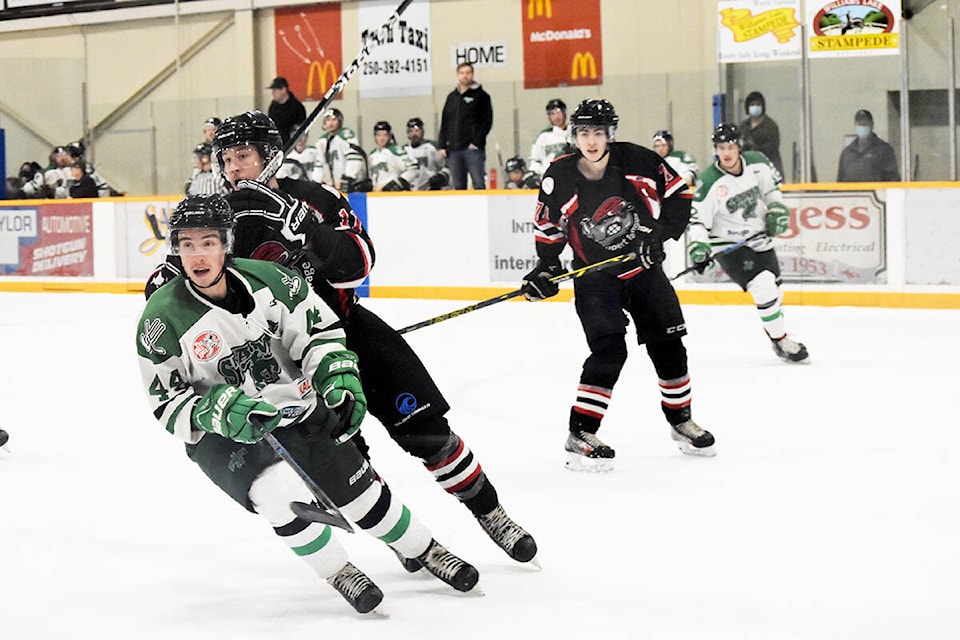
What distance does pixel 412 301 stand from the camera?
9586mm

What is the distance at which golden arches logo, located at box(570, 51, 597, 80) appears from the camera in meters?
11.6

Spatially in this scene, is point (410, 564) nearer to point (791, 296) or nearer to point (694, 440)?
point (694, 440)

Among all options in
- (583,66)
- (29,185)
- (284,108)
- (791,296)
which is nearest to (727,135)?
Result: (791,296)

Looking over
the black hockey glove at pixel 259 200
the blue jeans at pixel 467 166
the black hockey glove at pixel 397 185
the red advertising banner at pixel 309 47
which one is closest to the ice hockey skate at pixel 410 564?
the black hockey glove at pixel 259 200

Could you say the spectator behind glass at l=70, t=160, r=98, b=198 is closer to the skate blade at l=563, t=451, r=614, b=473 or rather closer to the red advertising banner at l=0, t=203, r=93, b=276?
the red advertising banner at l=0, t=203, r=93, b=276

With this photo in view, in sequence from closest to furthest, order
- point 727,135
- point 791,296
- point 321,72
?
1. point 727,135
2. point 791,296
3. point 321,72

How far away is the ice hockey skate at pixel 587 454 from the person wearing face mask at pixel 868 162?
490 centimetres

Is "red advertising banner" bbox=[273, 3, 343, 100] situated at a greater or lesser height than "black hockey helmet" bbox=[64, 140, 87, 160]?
greater

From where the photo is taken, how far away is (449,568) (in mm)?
2920

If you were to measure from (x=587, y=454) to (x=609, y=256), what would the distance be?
62cm

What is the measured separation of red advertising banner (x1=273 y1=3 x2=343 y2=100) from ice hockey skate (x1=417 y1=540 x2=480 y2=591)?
10.5m

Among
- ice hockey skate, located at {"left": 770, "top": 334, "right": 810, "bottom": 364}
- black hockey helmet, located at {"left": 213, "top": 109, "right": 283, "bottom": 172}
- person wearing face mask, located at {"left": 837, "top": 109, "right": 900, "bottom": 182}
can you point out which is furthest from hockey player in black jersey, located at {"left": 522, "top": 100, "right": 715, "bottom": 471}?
person wearing face mask, located at {"left": 837, "top": 109, "right": 900, "bottom": 182}

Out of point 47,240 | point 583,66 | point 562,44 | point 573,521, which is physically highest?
point 562,44

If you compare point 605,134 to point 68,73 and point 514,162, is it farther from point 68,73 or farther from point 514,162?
point 68,73
